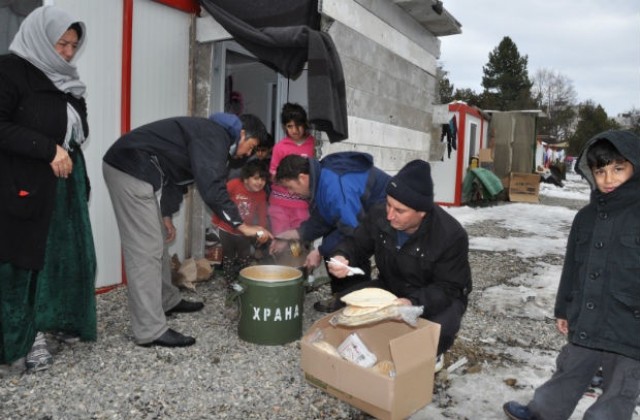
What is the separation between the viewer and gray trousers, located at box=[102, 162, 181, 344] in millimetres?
3289

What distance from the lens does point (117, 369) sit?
3.09 m

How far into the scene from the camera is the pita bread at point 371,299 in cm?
269

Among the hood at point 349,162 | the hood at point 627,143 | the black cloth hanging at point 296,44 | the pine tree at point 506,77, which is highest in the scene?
the pine tree at point 506,77

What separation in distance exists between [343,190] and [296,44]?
162cm

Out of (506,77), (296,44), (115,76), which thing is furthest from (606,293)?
(506,77)

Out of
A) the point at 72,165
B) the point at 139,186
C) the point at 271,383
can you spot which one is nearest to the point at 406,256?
the point at 271,383

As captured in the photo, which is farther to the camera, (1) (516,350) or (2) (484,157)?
(2) (484,157)

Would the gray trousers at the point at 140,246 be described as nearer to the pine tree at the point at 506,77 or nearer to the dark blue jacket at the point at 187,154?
the dark blue jacket at the point at 187,154

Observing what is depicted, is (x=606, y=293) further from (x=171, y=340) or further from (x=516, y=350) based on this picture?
(x=171, y=340)

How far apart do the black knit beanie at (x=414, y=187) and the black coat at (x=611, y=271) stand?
773 mm

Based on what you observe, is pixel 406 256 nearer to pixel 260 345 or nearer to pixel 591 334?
pixel 591 334

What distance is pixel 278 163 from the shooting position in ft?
16.2

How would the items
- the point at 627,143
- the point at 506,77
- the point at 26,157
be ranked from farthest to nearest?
the point at 506,77 → the point at 26,157 → the point at 627,143

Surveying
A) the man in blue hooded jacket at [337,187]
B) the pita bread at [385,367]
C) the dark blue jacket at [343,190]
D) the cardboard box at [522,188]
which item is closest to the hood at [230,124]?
the man in blue hooded jacket at [337,187]
